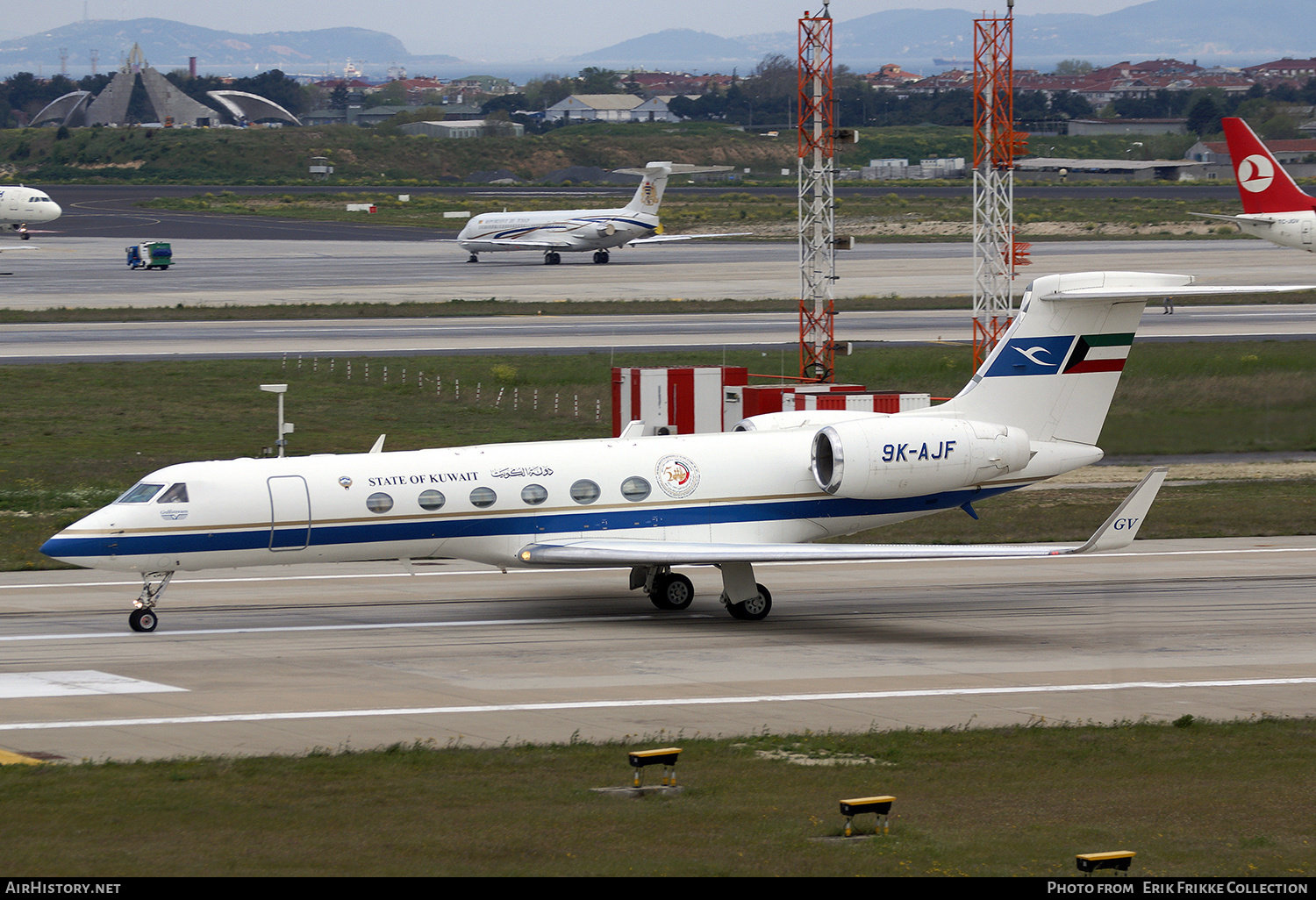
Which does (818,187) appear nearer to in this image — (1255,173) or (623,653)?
(1255,173)

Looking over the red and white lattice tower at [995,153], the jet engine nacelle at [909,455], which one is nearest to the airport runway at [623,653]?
the jet engine nacelle at [909,455]

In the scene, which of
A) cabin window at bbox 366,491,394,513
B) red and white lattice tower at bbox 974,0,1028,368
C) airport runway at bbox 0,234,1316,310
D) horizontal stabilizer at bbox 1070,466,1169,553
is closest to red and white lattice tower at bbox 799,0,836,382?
red and white lattice tower at bbox 974,0,1028,368

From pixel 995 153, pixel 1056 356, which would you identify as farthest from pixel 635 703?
pixel 995 153

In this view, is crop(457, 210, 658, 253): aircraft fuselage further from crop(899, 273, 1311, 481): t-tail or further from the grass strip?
the grass strip

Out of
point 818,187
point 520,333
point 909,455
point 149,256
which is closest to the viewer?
point 909,455

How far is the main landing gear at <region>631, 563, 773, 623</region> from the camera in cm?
2608

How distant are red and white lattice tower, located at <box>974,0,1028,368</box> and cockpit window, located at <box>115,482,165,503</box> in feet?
91.8

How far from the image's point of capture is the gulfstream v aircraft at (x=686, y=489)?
957 inches

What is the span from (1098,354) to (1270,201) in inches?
1317

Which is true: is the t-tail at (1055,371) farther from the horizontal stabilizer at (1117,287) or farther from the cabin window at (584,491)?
the cabin window at (584,491)

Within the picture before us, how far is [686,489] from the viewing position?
26.3m

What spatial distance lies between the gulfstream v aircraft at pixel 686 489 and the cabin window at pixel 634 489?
0.07 ft

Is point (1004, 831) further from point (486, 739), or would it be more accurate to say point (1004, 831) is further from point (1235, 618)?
point (1235, 618)

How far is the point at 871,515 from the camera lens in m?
27.1
